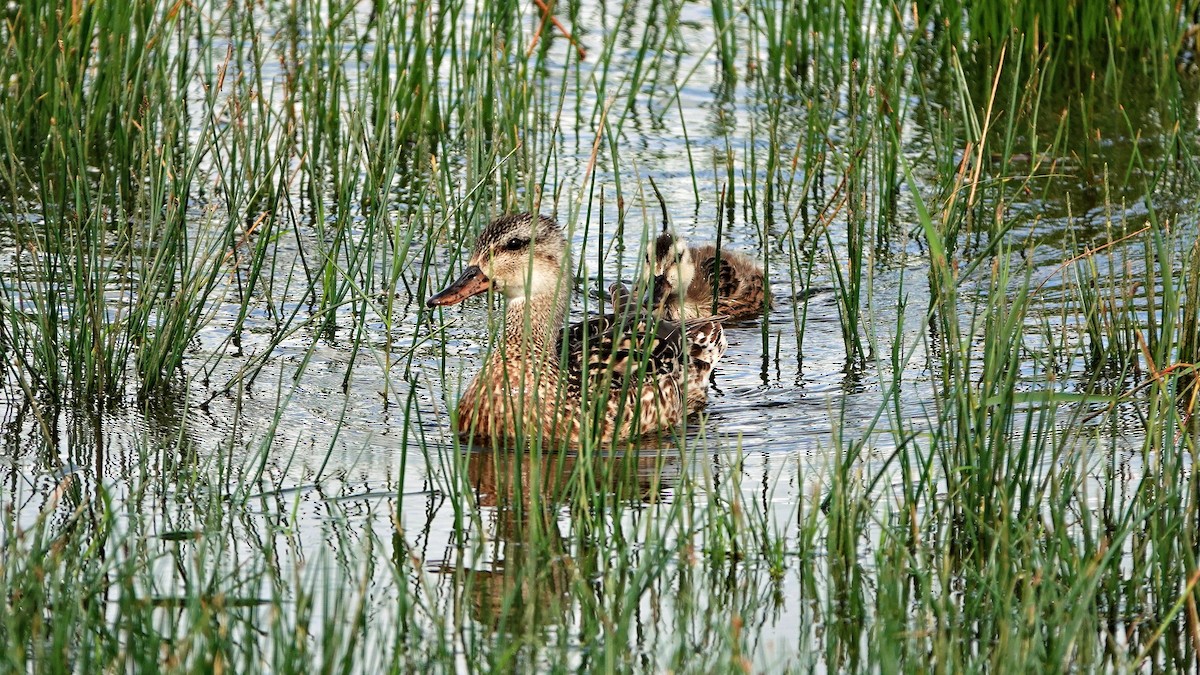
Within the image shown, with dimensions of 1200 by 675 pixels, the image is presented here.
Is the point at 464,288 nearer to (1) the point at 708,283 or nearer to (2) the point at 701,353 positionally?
(2) the point at 701,353

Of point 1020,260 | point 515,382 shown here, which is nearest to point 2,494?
point 515,382

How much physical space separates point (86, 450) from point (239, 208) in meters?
0.82

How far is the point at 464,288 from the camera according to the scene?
19.9 ft

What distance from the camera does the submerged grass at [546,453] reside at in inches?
146

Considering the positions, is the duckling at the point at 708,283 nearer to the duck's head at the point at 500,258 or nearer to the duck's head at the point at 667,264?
the duck's head at the point at 667,264

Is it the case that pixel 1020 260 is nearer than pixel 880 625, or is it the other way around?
pixel 880 625

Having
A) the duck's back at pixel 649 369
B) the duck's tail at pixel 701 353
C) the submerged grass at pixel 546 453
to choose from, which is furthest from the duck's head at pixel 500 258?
the duck's tail at pixel 701 353

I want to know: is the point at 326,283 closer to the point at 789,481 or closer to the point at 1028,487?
the point at 789,481

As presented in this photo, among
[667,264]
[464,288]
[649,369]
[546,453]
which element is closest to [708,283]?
[667,264]

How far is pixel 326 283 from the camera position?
6.41 metres

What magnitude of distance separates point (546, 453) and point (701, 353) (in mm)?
892

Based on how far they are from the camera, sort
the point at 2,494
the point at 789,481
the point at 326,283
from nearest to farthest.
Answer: the point at 2,494
the point at 789,481
the point at 326,283

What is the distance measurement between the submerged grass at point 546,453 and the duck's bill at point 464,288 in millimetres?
252

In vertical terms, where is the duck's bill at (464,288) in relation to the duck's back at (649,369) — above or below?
above
